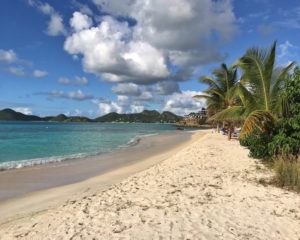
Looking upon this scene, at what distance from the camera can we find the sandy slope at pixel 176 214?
499 cm

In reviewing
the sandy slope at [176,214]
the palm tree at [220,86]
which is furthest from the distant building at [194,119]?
the sandy slope at [176,214]

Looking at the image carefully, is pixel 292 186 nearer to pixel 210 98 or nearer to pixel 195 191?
pixel 195 191

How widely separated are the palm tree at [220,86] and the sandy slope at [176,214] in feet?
64.5

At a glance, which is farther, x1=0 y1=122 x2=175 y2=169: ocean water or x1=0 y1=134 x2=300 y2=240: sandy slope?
x1=0 y1=122 x2=175 y2=169: ocean water

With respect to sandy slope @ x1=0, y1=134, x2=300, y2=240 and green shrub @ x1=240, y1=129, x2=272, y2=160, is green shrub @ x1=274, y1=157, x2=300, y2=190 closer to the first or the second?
sandy slope @ x1=0, y1=134, x2=300, y2=240

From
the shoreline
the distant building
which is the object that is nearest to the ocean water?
the shoreline

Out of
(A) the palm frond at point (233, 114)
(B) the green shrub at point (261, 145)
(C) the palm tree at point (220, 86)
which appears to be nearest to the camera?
(B) the green shrub at point (261, 145)

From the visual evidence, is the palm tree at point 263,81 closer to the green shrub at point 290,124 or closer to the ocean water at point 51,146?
the green shrub at point 290,124

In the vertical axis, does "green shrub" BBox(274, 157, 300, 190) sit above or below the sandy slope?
above

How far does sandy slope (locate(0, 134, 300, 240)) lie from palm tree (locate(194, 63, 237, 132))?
1967 centimetres

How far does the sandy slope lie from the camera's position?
16.4ft

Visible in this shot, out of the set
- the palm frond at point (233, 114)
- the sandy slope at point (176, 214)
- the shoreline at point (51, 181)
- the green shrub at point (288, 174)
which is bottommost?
the shoreline at point (51, 181)

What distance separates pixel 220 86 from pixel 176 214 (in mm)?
24971

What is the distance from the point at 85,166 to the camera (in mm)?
14758
